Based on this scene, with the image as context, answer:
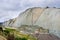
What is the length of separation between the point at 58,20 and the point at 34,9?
3.30 meters

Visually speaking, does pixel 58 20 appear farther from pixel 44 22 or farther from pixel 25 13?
pixel 25 13

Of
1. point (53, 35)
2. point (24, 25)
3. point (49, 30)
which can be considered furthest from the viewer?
point (24, 25)

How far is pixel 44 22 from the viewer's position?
17.0m

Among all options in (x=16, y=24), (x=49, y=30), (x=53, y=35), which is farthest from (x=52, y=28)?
(x=16, y=24)

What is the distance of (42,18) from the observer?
17766mm

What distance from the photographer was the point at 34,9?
61.3 ft

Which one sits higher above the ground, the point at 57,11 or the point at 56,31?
the point at 57,11

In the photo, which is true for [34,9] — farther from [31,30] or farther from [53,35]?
[53,35]

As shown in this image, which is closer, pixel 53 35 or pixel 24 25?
pixel 53 35

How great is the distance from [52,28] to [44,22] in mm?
1152

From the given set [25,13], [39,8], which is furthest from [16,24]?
[39,8]

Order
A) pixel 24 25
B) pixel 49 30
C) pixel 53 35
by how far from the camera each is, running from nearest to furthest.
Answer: pixel 53 35 → pixel 49 30 → pixel 24 25

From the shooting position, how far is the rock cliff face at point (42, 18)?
52.9ft

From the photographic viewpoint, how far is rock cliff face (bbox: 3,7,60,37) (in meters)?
16.1
